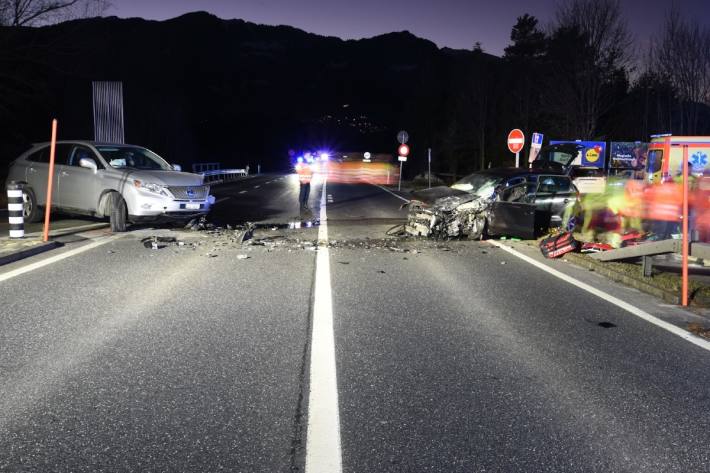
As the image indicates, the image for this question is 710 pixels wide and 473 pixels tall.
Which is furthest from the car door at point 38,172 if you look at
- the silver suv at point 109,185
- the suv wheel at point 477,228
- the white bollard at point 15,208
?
the suv wheel at point 477,228

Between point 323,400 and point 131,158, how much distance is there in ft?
34.3

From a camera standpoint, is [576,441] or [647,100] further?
[647,100]

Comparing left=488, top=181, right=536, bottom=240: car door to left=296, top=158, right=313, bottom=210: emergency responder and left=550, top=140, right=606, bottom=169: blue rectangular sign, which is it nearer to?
left=296, top=158, right=313, bottom=210: emergency responder

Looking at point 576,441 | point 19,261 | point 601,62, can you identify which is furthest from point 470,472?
point 601,62

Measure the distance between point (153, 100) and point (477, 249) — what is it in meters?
58.8

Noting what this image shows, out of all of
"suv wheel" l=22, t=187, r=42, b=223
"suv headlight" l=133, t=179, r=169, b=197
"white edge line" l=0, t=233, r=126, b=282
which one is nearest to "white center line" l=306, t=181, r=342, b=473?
"white edge line" l=0, t=233, r=126, b=282

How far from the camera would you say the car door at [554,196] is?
39.6 feet

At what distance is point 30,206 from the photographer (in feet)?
40.4

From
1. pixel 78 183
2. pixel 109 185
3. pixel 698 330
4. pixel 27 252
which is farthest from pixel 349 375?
pixel 78 183

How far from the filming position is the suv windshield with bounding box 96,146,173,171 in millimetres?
12148

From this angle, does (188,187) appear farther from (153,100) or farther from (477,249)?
(153,100)

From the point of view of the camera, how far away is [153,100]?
6238cm

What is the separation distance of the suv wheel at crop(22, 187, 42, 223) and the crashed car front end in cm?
814

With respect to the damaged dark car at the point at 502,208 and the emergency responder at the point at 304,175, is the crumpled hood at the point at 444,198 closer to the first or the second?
the damaged dark car at the point at 502,208
